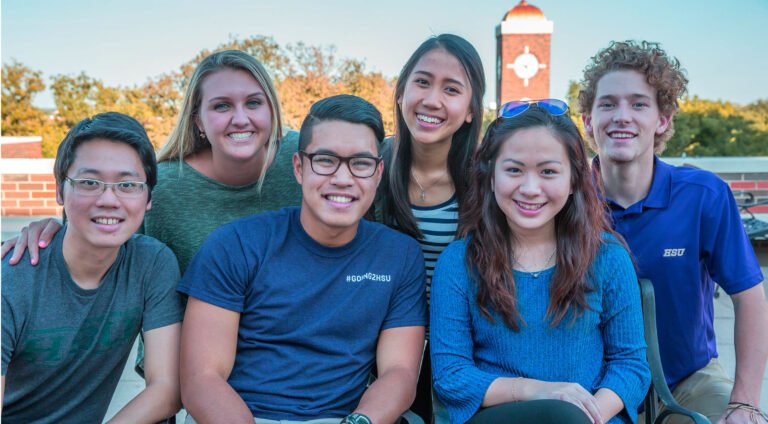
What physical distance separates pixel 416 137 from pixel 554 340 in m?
1.00

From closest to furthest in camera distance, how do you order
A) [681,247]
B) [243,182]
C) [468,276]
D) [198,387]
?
[198,387]
[468,276]
[681,247]
[243,182]

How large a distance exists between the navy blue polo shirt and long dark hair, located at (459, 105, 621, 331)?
8.4 inches

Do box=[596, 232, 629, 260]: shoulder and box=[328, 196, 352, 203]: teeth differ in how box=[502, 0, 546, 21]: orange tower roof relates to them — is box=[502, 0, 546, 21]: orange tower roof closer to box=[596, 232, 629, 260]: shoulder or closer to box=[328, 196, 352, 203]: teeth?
box=[596, 232, 629, 260]: shoulder

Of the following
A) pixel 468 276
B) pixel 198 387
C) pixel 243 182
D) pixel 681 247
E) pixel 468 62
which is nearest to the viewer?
pixel 198 387

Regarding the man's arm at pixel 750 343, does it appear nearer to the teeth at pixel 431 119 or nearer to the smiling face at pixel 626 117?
the smiling face at pixel 626 117

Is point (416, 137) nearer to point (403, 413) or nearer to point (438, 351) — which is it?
point (438, 351)

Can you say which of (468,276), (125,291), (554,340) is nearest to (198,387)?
(125,291)

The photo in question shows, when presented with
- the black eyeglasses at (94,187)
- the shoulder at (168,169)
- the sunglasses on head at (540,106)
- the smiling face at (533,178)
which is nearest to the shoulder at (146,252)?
the black eyeglasses at (94,187)

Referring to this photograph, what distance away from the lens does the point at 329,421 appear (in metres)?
2.07

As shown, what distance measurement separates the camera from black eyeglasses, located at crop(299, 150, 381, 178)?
2197mm

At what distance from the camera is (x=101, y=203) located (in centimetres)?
203

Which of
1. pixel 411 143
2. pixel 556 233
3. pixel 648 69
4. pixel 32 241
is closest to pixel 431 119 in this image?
pixel 411 143

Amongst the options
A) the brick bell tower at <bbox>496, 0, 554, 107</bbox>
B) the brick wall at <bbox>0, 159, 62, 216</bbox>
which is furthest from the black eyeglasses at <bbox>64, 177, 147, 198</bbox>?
the brick bell tower at <bbox>496, 0, 554, 107</bbox>

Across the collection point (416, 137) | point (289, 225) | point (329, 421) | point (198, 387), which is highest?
point (416, 137)
